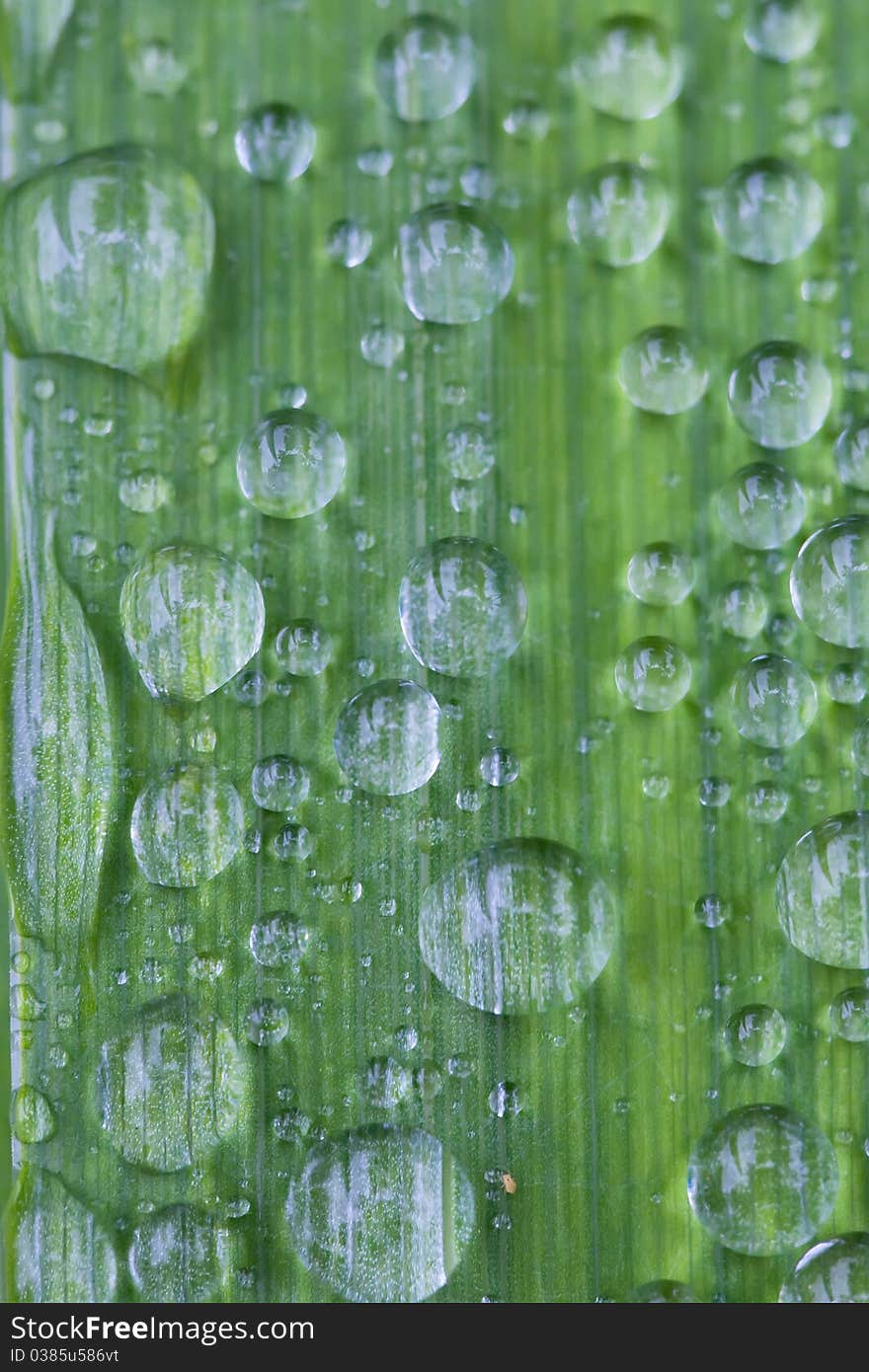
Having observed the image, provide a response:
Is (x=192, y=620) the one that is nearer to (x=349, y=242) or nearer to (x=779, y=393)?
(x=349, y=242)

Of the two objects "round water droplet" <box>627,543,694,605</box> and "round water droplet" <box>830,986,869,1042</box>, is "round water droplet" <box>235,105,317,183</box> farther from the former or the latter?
"round water droplet" <box>830,986,869,1042</box>

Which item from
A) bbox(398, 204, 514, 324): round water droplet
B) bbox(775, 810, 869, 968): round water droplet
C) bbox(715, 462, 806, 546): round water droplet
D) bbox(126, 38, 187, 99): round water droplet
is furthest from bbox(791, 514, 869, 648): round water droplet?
bbox(126, 38, 187, 99): round water droplet

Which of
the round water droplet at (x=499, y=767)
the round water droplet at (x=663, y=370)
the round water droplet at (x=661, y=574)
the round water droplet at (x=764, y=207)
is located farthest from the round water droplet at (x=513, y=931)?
the round water droplet at (x=764, y=207)

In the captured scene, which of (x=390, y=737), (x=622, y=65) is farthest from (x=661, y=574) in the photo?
(x=622, y=65)

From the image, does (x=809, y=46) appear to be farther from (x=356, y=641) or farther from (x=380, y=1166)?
(x=380, y=1166)

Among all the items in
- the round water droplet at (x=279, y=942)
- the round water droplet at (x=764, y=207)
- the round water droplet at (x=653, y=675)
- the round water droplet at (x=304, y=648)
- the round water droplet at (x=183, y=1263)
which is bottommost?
the round water droplet at (x=183, y=1263)

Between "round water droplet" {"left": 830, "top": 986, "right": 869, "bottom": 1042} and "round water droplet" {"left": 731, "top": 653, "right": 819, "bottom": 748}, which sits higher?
"round water droplet" {"left": 731, "top": 653, "right": 819, "bottom": 748}

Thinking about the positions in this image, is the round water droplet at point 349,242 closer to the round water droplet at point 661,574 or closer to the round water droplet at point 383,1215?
the round water droplet at point 661,574
